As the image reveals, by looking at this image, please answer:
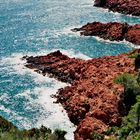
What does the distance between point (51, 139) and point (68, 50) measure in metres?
51.0

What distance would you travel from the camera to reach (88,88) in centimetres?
6781

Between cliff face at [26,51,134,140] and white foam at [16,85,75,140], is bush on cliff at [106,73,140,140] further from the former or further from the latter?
white foam at [16,85,75,140]

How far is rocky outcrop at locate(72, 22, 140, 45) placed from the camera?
10012 centimetres

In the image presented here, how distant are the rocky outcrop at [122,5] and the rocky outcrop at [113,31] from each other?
2077cm

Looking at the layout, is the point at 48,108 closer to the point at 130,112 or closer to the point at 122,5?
the point at 130,112

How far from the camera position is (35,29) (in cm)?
11456

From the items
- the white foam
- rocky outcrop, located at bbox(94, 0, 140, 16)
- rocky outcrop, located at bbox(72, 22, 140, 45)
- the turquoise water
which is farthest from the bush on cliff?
rocky outcrop, located at bbox(94, 0, 140, 16)

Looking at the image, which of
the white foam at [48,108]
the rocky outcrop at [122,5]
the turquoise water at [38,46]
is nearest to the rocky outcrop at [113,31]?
the turquoise water at [38,46]

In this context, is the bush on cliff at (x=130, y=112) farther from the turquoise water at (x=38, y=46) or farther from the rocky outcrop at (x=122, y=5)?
the rocky outcrop at (x=122, y=5)

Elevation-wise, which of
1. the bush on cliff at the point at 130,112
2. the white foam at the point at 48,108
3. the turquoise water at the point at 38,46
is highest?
the bush on cliff at the point at 130,112

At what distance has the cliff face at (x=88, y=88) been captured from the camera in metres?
57.3

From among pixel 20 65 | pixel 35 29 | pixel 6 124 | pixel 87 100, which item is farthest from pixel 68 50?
pixel 6 124

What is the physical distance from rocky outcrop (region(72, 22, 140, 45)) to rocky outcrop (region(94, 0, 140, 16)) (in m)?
20.8

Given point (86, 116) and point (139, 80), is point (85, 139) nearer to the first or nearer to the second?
point (86, 116)
